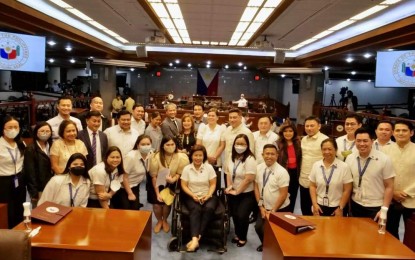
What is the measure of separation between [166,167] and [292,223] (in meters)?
1.90

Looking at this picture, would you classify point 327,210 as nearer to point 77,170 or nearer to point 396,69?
point 77,170

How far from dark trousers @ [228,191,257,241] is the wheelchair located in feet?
0.54

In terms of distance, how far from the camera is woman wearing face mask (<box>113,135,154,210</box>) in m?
3.89

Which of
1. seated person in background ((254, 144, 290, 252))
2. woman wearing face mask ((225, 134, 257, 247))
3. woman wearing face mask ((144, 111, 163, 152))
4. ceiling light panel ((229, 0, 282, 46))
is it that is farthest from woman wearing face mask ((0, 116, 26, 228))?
ceiling light panel ((229, 0, 282, 46))

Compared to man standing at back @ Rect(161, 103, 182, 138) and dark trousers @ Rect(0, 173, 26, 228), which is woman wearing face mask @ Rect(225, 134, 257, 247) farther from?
dark trousers @ Rect(0, 173, 26, 228)

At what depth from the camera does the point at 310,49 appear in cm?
1078

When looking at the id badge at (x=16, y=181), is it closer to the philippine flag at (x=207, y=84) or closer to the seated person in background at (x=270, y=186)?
the seated person in background at (x=270, y=186)

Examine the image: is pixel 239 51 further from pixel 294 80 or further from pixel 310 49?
pixel 294 80

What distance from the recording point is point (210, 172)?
13.2 ft

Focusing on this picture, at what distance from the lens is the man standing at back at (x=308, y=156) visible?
12.9 ft

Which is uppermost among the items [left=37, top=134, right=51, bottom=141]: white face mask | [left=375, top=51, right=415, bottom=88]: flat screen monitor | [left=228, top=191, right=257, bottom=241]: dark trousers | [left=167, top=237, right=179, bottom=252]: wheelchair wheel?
[left=375, top=51, right=415, bottom=88]: flat screen monitor

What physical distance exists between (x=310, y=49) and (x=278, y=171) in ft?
26.7

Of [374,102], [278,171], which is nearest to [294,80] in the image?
[374,102]

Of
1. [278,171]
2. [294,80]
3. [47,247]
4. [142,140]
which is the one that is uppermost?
[294,80]
